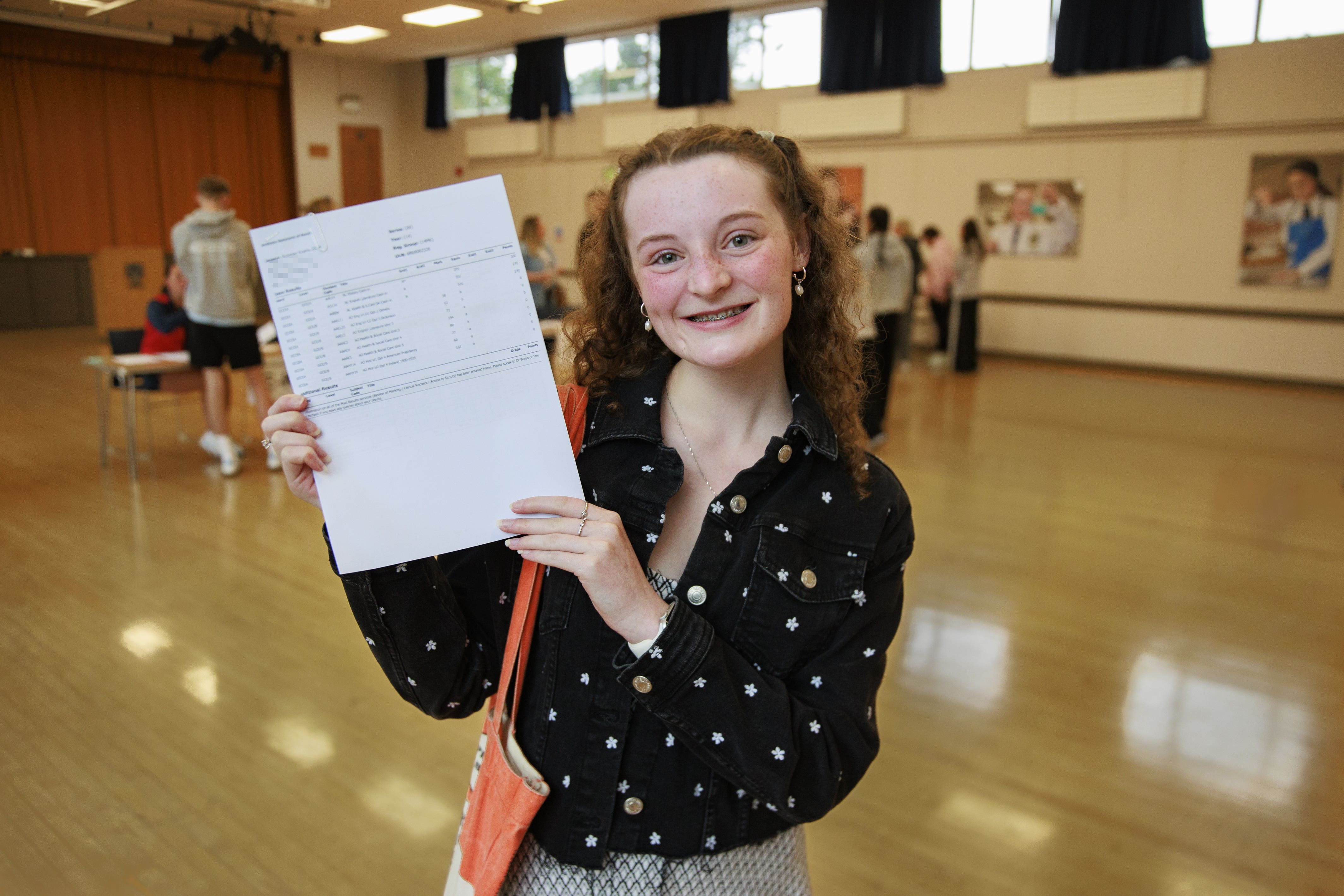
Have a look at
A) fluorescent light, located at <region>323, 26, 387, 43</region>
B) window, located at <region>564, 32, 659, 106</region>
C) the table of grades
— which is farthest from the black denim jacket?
fluorescent light, located at <region>323, 26, 387, 43</region>

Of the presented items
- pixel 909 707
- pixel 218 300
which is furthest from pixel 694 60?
pixel 909 707

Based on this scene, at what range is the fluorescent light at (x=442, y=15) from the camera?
41.3 feet

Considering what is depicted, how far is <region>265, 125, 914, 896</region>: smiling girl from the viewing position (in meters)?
1.03

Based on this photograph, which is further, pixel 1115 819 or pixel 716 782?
pixel 1115 819

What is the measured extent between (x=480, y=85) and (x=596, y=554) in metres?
17.6

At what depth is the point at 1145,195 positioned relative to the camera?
34.4 feet

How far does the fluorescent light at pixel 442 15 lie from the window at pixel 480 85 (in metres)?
2.80

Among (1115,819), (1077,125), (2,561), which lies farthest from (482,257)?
(1077,125)

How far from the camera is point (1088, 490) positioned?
587 centimetres

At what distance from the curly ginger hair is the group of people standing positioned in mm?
6298

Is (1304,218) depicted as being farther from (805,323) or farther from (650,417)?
(650,417)

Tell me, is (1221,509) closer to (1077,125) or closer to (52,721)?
(52,721)

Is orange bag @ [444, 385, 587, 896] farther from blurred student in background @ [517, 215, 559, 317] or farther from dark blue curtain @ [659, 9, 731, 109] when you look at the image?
dark blue curtain @ [659, 9, 731, 109]

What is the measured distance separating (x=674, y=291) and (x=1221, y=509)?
5534 millimetres
